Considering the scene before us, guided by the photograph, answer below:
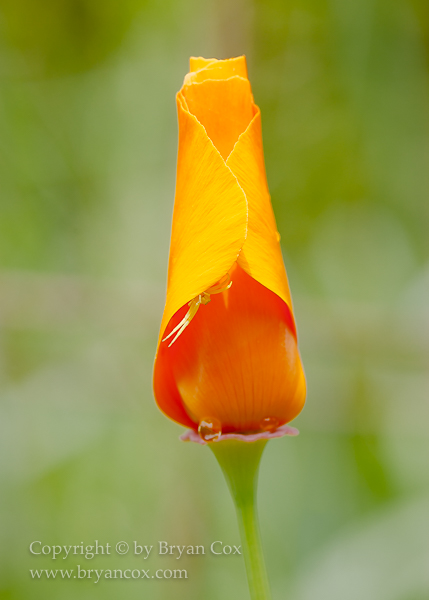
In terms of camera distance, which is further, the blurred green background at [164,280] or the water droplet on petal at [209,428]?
the blurred green background at [164,280]

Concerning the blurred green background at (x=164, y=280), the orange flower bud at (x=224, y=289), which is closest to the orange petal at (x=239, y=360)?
the orange flower bud at (x=224, y=289)

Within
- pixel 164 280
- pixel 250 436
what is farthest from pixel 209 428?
pixel 164 280

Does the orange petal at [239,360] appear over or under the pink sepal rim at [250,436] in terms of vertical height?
over

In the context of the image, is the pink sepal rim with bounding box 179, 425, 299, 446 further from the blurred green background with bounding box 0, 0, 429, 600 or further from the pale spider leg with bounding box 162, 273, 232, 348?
the blurred green background with bounding box 0, 0, 429, 600

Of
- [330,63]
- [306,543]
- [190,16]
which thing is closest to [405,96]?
[330,63]

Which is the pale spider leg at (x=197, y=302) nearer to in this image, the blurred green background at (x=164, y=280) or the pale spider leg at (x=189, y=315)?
the pale spider leg at (x=189, y=315)

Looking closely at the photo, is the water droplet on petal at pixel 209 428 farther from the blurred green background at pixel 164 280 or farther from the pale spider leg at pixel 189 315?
the blurred green background at pixel 164 280

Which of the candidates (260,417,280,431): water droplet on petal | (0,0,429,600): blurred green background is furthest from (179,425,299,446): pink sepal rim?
(0,0,429,600): blurred green background
